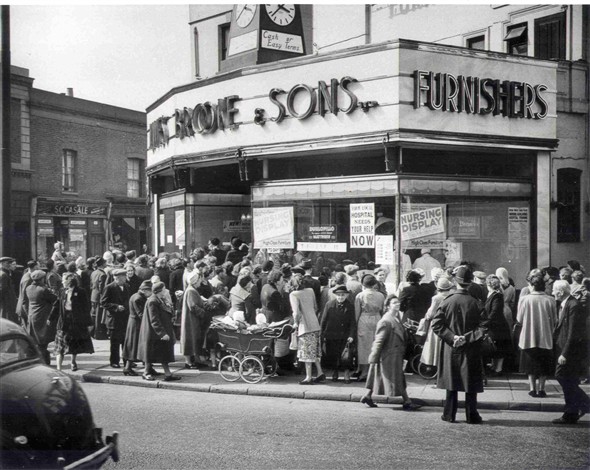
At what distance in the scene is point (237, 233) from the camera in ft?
63.8

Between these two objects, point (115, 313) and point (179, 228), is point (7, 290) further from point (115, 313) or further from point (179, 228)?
point (179, 228)

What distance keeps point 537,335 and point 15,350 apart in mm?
7421

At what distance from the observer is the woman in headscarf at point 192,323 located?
11.7m

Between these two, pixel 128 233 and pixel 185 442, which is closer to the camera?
pixel 185 442

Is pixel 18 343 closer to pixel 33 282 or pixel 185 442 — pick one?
pixel 185 442

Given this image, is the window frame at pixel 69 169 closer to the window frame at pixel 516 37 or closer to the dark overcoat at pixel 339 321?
the window frame at pixel 516 37

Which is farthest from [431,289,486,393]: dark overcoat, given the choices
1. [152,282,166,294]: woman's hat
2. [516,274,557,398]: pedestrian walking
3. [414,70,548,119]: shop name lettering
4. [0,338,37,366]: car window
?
[414,70,548,119]: shop name lettering

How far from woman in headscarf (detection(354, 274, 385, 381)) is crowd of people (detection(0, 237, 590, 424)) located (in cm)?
2

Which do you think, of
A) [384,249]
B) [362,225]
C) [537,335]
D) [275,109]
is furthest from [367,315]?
[275,109]

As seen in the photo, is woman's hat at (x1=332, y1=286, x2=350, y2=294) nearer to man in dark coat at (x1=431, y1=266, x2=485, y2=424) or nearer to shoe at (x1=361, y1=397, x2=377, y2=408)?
shoe at (x1=361, y1=397, x2=377, y2=408)

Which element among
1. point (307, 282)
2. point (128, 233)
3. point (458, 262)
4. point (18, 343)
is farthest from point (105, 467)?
point (128, 233)

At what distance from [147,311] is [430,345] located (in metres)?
4.75

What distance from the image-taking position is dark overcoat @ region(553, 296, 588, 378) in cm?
844

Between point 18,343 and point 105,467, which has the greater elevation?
point 18,343
